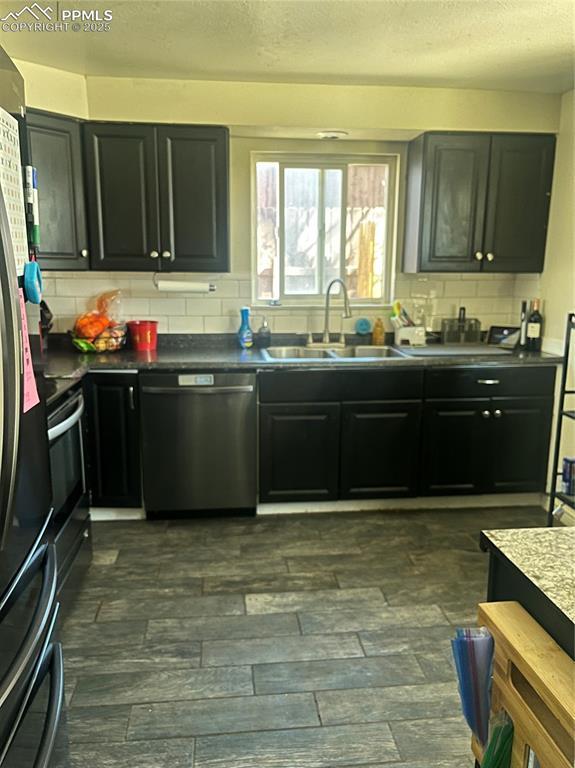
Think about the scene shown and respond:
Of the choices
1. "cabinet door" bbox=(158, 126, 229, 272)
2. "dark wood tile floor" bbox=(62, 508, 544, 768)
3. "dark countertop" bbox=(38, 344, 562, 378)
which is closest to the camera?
"dark wood tile floor" bbox=(62, 508, 544, 768)

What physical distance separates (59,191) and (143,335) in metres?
0.91

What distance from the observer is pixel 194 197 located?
330 cm

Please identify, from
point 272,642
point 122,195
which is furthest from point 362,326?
point 272,642

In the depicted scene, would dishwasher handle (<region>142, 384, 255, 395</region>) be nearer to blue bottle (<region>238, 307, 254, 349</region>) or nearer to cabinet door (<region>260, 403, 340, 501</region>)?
cabinet door (<region>260, 403, 340, 501</region>)

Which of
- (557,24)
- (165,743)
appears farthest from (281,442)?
(557,24)

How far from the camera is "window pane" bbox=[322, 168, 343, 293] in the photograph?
378 cm

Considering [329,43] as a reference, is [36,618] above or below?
below

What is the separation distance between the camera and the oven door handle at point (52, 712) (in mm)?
1226

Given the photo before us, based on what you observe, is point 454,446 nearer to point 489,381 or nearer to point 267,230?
point 489,381

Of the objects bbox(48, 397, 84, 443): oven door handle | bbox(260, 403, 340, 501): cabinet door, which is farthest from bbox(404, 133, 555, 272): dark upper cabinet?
bbox(48, 397, 84, 443): oven door handle

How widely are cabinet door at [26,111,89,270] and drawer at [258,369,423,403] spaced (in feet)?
4.13

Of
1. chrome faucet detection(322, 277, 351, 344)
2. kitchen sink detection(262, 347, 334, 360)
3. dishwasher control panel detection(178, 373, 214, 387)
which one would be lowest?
dishwasher control panel detection(178, 373, 214, 387)

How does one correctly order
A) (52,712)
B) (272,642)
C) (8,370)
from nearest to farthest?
(8,370) < (52,712) < (272,642)

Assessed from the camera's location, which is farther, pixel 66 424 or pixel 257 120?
pixel 257 120
